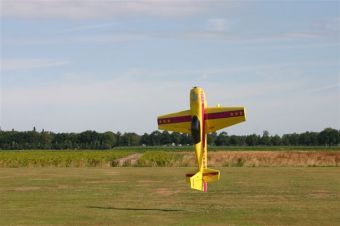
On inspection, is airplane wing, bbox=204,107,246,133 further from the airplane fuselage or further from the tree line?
the tree line

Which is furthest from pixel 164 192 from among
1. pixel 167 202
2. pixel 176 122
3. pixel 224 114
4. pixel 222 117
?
pixel 224 114

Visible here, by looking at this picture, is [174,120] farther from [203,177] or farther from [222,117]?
[203,177]

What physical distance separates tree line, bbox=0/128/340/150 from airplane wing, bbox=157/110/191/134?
132164mm

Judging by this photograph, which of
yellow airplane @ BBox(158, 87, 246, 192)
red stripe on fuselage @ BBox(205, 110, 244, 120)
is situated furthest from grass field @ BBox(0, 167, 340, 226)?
red stripe on fuselage @ BBox(205, 110, 244, 120)

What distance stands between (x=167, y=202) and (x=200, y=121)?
5746 millimetres

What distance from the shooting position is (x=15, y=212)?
1962cm

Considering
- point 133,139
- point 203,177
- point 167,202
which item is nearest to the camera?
point 203,177

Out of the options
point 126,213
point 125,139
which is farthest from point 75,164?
point 125,139

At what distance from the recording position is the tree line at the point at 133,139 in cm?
15707

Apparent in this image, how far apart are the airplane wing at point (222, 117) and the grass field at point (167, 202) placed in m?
2.81

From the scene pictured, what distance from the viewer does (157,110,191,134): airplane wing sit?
60.0 feet

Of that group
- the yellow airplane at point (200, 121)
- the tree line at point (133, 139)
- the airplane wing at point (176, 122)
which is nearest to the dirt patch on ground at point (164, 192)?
the yellow airplane at point (200, 121)

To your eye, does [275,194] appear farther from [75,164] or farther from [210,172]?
[75,164]

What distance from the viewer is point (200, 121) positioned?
17.9 meters
